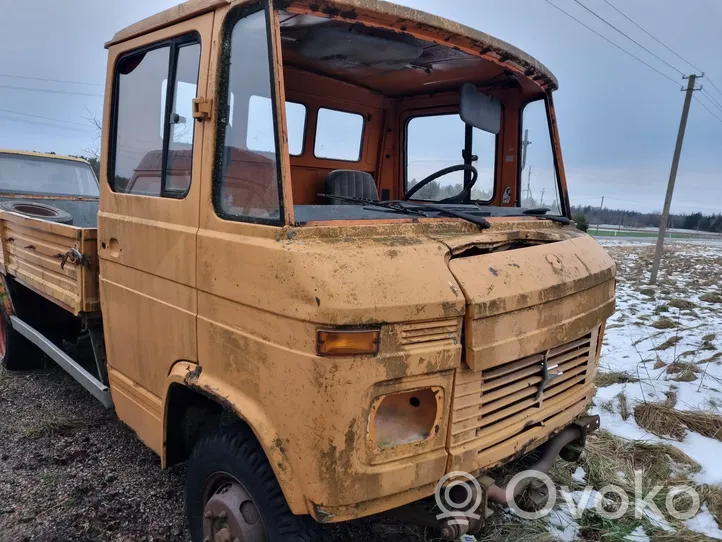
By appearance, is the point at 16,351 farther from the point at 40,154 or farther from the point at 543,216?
the point at 543,216

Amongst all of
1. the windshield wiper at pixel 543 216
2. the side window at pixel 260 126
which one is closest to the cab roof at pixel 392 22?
the side window at pixel 260 126

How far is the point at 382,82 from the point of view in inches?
168

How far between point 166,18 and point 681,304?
8101 mm

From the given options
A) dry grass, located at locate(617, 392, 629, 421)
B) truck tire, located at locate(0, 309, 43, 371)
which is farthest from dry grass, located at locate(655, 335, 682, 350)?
truck tire, located at locate(0, 309, 43, 371)

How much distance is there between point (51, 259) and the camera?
3744 mm

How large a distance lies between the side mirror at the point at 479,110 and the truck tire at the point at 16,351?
463 centimetres

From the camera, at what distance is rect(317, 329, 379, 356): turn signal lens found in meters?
1.70

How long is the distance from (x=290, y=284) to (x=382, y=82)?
303cm

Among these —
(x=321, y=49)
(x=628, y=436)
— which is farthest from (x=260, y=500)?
(x=628, y=436)

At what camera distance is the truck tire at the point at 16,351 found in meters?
5.01

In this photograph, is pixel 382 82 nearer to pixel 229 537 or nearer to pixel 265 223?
pixel 265 223

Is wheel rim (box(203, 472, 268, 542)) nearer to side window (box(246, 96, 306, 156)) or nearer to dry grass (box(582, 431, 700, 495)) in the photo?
side window (box(246, 96, 306, 156))

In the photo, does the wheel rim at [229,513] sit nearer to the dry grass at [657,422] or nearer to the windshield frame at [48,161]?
the dry grass at [657,422]

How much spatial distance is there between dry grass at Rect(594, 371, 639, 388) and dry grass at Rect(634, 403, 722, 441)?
0.57m
